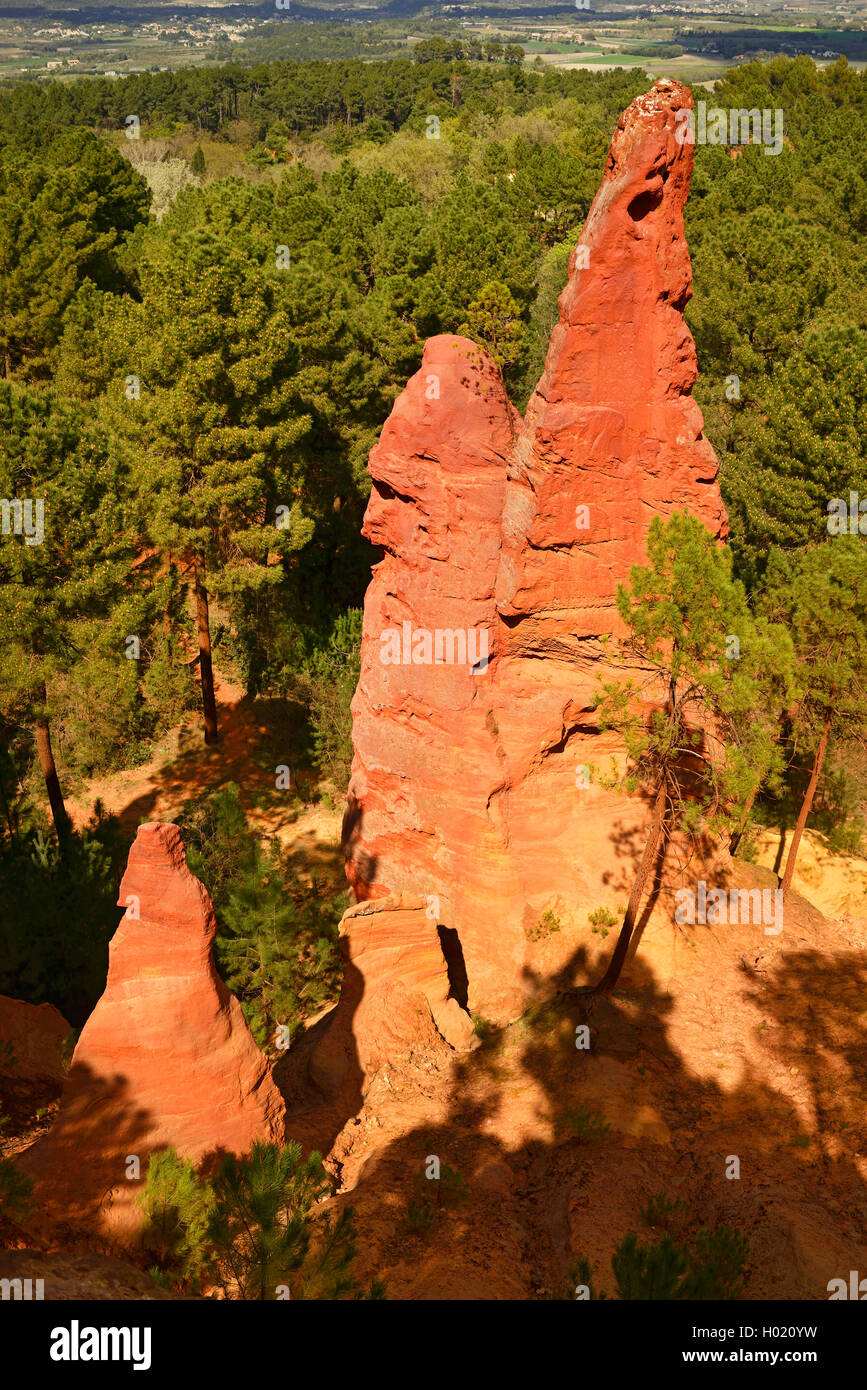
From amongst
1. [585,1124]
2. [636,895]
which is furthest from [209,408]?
[585,1124]

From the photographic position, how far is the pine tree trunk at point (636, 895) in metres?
15.8

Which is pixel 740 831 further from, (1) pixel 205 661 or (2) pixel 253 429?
(1) pixel 205 661

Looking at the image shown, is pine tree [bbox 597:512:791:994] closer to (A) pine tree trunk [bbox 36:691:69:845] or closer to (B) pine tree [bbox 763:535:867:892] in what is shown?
(B) pine tree [bbox 763:535:867:892]

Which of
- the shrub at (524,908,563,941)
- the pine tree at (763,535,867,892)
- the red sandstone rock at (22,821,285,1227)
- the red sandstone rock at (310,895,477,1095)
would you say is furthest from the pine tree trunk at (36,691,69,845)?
the pine tree at (763,535,867,892)

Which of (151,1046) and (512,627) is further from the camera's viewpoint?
(512,627)

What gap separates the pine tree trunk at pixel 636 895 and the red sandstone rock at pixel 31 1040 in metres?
9.82

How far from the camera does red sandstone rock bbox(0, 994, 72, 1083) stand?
1633 centimetres

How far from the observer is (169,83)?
348 ft

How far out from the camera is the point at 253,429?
27297 mm

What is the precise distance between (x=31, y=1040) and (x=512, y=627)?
11517 mm

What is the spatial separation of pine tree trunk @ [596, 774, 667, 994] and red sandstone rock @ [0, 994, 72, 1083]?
32.2 ft

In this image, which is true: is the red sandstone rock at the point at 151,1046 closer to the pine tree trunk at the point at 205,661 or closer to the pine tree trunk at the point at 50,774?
the pine tree trunk at the point at 50,774

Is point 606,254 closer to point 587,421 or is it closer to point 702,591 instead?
point 587,421

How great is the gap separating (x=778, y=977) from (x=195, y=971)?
10.9 m
